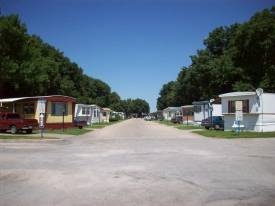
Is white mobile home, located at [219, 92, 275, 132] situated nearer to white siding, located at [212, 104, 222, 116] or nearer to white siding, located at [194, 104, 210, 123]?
white siding, located at [212, 104, 222, 116]

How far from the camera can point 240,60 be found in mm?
66188

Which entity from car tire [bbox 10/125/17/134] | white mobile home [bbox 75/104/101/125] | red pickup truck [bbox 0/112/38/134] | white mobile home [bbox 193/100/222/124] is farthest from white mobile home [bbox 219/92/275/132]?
white mobile home [bbox 75/104/101/125]

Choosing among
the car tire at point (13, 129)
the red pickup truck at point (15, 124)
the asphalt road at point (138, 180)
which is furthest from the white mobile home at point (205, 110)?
the asphalt road at point (138, 180)

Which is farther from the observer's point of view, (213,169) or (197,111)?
(197,111)

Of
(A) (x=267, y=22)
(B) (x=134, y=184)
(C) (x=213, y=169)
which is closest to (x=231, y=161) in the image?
(C) (x=213, y=169)

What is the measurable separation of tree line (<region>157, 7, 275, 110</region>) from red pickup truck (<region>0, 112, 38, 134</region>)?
3385cm

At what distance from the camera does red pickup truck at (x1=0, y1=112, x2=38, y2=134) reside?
38.0 m

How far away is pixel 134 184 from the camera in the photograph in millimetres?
11531

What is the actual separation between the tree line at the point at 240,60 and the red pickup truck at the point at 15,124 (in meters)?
33.8

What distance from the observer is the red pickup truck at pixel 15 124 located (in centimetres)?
3797

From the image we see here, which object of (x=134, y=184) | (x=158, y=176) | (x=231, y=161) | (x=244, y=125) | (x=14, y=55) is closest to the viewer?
(x=134, y=184)

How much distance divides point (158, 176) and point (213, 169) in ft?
7.73

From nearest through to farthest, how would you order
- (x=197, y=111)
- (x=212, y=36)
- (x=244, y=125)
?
(x=244, y=125), (x=197, y=111), (x=212, y=36)

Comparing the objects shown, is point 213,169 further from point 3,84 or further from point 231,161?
point 3,84
